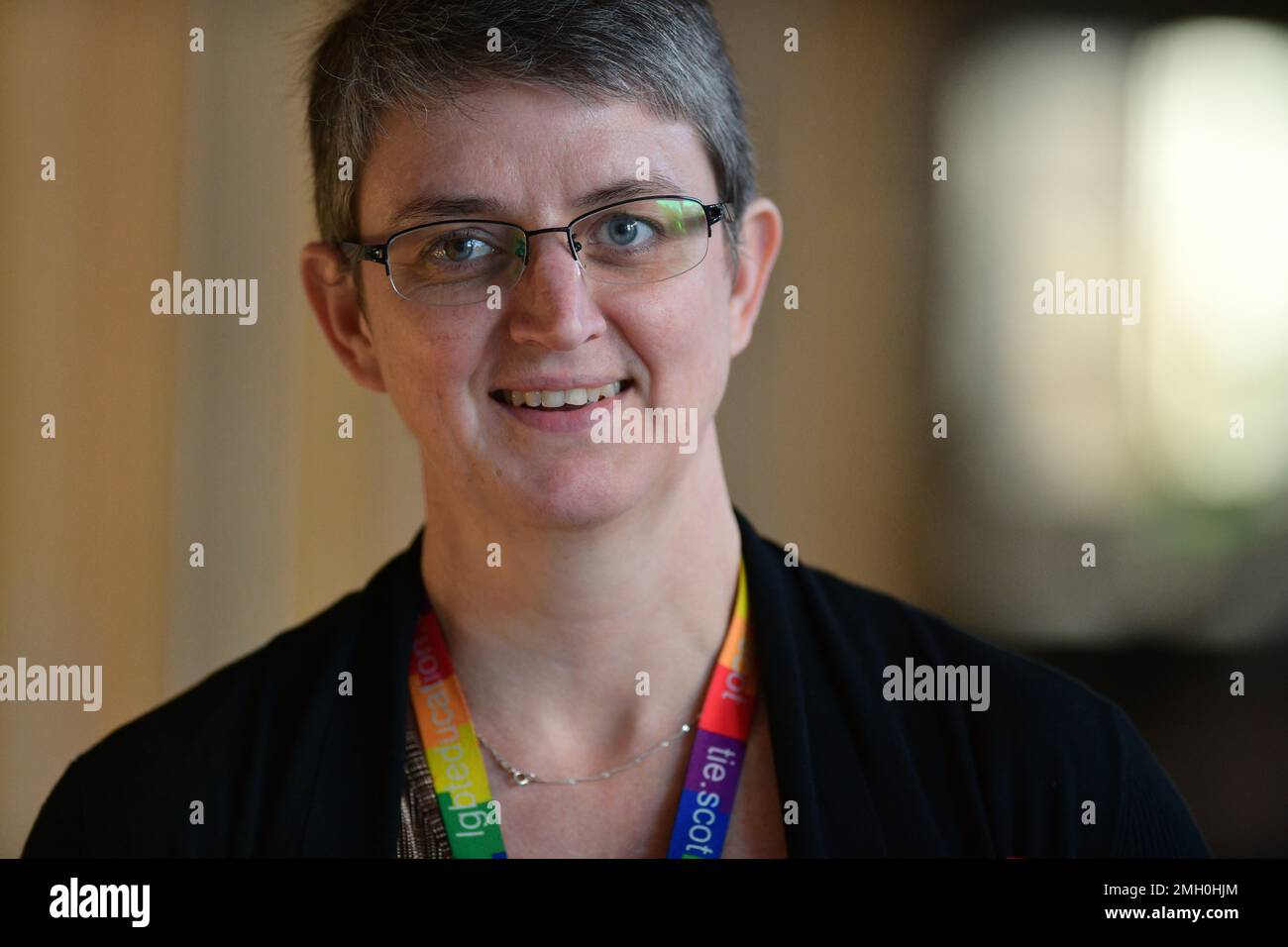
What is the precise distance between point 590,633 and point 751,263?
593 millimetres

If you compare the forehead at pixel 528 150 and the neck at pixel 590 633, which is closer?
the forehead at pixel 528 150

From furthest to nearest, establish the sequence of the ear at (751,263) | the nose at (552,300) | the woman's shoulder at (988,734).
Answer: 1. the ear at (751,263)
2. the woman's shoulder at (988,734)
3. the nose at (552,300)

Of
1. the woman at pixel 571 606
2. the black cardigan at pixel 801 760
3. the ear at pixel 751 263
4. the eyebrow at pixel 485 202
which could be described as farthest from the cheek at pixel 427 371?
the ear at pixel 751 263

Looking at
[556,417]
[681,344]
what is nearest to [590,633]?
[556,417]

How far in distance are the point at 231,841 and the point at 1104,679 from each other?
4.39 ft

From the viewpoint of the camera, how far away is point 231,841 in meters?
1.61

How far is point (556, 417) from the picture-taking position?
156cm

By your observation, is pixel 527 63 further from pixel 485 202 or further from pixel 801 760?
pixel 801 760

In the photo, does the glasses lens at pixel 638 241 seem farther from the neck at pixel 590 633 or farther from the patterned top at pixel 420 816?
the patterned top at pixel 420 816

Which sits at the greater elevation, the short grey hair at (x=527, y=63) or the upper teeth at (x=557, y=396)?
the short grey hair at (x=527, y=63)

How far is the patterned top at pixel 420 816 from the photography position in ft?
5.25

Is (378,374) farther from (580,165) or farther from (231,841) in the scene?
(231,841)

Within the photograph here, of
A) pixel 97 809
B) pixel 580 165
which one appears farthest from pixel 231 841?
pixel 580 165

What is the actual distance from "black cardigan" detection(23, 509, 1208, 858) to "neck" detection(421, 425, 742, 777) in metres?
0.09
